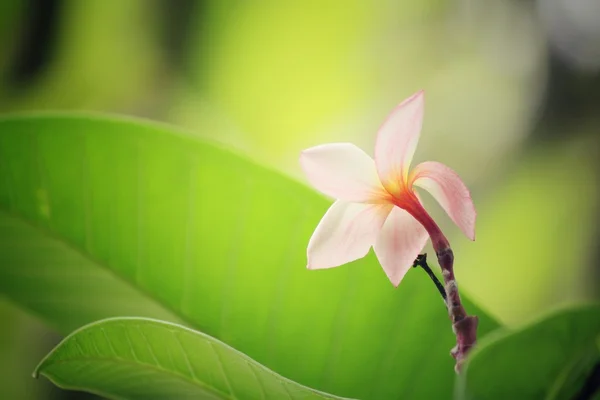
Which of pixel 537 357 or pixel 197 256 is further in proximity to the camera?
pixel 197 256

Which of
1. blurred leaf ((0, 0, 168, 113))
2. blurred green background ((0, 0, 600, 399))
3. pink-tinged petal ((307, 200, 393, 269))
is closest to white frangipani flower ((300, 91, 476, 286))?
pink-tinged petal ((307, 200, 393, 269))

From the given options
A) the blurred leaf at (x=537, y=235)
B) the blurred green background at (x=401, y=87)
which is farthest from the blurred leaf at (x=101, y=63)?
the blurred leaf at (x=537, y=235)

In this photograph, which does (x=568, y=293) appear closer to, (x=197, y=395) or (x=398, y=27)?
(x=398, y=27)

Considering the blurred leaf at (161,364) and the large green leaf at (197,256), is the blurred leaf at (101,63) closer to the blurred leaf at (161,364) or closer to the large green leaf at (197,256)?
the large green leaf at (197,256)

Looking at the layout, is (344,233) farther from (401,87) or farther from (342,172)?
(401,87)

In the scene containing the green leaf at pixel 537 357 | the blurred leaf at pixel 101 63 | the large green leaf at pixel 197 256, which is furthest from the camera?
the blurred leaf at pixel 101 63

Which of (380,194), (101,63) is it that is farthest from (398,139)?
(101,63)

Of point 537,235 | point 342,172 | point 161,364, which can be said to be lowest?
point 537,235

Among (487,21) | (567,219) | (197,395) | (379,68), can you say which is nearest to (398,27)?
(379,68)
